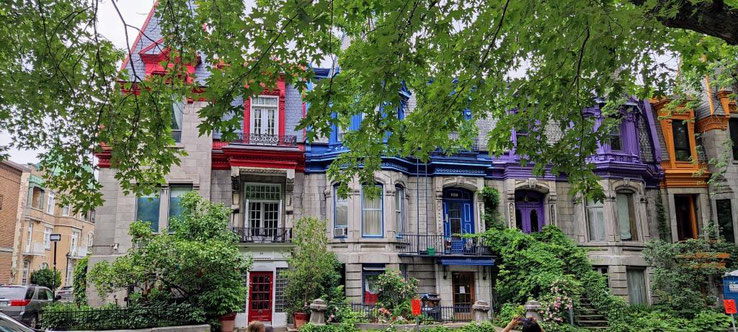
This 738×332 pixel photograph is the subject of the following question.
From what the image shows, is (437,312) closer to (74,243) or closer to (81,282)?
(81,282)

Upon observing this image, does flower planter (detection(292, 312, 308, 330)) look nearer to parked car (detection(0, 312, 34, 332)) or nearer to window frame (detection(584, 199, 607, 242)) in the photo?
parked car (detection(0, 312, 34, 332))

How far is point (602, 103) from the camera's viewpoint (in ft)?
79.7

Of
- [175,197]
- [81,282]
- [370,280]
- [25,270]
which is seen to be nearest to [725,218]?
[370,280]

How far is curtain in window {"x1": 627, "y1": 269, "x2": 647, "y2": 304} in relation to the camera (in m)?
23.8

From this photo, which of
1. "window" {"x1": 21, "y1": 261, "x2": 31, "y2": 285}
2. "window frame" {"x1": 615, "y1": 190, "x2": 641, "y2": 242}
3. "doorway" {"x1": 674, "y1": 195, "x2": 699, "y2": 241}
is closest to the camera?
"window frame" {"x1": 615, "y1": 190, "x2": 641, "y2": 242}

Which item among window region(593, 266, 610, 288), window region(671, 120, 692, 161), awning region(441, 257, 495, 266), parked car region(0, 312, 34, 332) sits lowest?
parked car region(0, 312, 34, 332)

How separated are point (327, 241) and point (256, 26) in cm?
1444

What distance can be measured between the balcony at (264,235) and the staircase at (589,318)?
11.3 metres

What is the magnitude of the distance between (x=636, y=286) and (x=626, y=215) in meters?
3.17

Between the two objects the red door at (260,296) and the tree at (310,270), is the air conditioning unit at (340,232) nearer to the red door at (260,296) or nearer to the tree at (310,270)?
the tree at (310,270)

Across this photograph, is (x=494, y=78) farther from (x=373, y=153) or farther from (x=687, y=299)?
(x=687, y=299)

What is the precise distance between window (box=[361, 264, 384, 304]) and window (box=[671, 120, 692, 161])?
1560 centimetres

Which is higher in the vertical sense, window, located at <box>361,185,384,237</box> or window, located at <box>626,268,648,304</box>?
window, located at <box>361,185,384,237</box>

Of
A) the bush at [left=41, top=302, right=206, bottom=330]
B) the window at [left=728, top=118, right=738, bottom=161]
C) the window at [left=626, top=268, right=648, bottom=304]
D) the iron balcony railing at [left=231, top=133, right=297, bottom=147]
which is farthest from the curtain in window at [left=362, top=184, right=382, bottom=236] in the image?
the window at [left=728, top=118, right=738, bottom=161]
